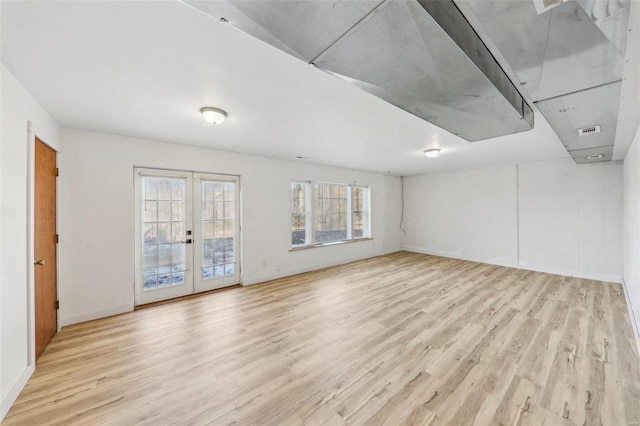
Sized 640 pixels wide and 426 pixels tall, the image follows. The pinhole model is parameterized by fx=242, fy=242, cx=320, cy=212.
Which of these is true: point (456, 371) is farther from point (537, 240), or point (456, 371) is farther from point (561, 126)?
point (537, 240)

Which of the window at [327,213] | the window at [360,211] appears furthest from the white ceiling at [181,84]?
the window at [360,211]

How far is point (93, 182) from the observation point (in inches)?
125

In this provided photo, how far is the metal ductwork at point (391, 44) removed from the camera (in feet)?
3.18

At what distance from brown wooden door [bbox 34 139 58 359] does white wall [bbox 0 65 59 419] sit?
0.39 m

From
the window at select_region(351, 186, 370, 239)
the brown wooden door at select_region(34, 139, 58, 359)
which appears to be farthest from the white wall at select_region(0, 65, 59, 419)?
the window at select_region(351, 186, 370, 239)

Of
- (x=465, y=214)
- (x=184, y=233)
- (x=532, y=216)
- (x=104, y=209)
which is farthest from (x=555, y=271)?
(x=104, y=209)

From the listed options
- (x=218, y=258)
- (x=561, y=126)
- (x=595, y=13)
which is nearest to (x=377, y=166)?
(x=561, y=126)

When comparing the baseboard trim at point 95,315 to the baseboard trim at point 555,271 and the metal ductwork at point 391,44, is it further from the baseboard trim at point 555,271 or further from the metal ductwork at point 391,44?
the baseboard trim at point 555,271

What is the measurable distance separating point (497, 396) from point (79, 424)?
2.92 metres

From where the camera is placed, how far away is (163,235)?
149 inches

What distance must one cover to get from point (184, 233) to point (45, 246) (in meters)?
1.54

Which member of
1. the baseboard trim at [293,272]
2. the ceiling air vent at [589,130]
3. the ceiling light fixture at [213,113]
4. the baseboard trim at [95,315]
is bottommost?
the baseboard trim at [95,315]

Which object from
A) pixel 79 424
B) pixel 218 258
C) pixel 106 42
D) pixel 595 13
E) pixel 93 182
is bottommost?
pixel 79 424

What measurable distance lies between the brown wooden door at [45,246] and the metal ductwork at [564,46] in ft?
12.3
